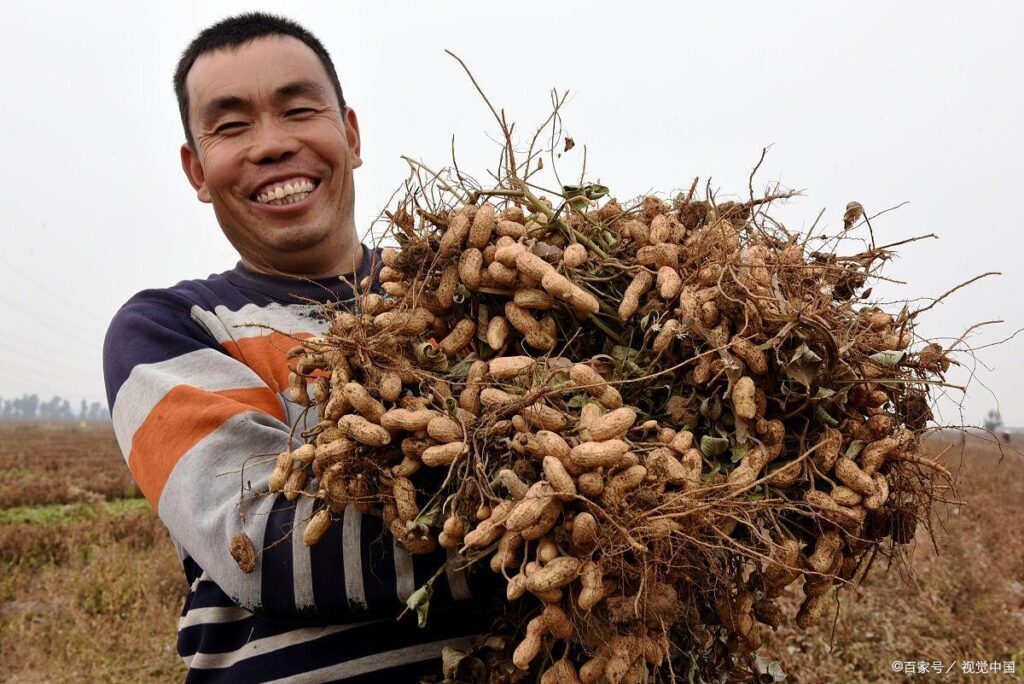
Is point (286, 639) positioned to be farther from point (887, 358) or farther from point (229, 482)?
point (887, 358)

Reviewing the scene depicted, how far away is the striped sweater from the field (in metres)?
1.39

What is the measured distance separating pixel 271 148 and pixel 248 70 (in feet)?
0.83

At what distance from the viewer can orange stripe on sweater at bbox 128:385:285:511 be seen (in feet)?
5.34

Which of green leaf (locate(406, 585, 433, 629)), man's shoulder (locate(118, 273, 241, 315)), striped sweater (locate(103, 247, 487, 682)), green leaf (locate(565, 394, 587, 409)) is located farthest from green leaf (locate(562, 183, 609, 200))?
man's shoulder (locate(118, 273, 241, 315))

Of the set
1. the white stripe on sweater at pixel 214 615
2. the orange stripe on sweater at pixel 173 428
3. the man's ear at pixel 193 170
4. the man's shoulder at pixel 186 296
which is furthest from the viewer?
the man's ear at pixel 193 170

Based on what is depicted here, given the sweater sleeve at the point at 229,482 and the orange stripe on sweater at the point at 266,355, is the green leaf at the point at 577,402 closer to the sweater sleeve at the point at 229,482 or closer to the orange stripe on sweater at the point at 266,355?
the sweater sleeve at the point at 229,482

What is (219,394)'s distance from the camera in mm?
1722

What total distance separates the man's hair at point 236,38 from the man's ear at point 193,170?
0.13 ft

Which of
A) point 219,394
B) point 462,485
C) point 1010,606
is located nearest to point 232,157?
point 219,394

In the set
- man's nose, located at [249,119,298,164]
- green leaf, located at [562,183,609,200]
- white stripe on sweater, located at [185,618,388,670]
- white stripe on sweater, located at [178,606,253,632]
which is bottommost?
white stripe on sweater, located at [185,618,388,670]

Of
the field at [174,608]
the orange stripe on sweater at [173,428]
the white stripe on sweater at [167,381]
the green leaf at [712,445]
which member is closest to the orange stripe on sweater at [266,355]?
the white stripe on sweater at [167,381]

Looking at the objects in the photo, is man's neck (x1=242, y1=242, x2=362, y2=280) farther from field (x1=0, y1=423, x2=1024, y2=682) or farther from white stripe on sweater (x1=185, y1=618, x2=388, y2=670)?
field (x1=0, y1=423, x2=1024, y2=682)

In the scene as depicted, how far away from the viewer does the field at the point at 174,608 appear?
501cm

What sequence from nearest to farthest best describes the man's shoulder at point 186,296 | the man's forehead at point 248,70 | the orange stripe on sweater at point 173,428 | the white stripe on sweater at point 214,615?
the orange stripe on sweater at point 173,428, the white stripe on sweater at point 214,615, the man's shoulder at point 186,296, the man's forehead at point 248,70
